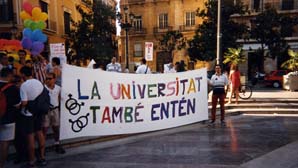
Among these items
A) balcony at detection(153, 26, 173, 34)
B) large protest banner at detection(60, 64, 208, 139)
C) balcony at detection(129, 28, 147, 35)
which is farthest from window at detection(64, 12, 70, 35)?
large protest banner at detection(60, 64, 208, 139)

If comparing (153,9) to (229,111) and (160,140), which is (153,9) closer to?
(229,111)

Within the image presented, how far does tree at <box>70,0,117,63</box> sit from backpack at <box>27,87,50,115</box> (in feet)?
56.6

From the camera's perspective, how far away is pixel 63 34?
89.9 ft

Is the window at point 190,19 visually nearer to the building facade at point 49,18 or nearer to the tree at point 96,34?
the building facade at point 49,18

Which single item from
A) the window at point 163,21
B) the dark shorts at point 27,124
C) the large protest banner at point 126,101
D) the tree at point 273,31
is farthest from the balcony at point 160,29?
the dark shorts at point 27,124

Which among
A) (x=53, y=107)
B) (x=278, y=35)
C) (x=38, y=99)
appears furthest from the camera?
(x=278, y=35)

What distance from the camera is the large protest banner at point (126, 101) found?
630cm

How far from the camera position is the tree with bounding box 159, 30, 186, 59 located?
111ft

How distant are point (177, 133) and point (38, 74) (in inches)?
147

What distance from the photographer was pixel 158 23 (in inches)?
1592

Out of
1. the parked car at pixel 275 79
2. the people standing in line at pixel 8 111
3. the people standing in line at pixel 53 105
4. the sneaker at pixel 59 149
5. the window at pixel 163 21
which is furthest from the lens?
the window at pixel 163 21

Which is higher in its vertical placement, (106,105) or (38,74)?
(38,74)

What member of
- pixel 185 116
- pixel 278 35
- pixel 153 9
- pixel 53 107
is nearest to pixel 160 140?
pixel 185 116

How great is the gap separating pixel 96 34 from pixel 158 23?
18619 mm
